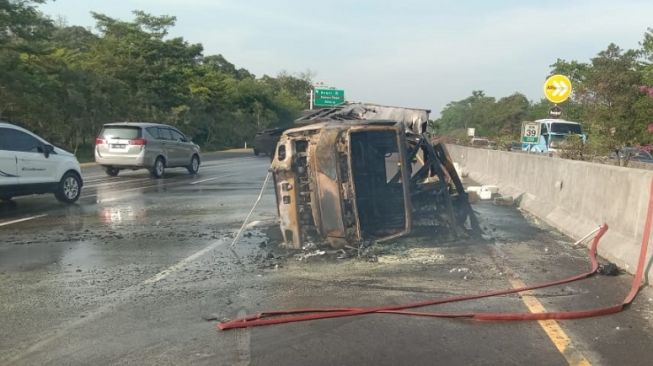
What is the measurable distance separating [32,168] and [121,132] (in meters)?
7.92

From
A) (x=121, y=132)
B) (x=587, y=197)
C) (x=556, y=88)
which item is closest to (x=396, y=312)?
(x=587, y=197)

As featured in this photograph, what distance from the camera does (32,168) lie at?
12219 millimetres

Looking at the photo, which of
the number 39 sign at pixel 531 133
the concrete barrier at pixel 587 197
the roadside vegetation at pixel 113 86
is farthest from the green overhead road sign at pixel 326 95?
the concrete barrier at pixel 587 197

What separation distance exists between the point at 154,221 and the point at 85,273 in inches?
153

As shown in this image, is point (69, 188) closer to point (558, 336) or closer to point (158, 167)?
point (158, 167)

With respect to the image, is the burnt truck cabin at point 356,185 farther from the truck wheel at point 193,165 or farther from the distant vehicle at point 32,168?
the truck wheel at point 193,165

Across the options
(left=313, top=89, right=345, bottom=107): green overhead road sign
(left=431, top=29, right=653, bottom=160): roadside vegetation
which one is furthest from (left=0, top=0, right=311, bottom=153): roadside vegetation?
(left=431, top=29, right=653, bottom=160): roadside vegetation

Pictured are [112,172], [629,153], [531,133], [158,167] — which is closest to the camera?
[629,153]

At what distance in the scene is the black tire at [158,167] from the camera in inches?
796

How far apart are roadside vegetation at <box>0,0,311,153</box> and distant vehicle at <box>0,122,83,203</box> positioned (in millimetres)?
17273

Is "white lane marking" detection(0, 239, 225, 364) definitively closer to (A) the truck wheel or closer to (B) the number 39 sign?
(B) the number 39 sign

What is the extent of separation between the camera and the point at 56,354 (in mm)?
4312

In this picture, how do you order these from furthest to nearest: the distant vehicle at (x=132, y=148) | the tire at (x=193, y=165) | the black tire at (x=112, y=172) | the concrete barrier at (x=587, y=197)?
1. the tire at (x=193, y=165)
2. the black tire at (x=112, y=172)
3. the distant vehicle at (x=132, y=148)
4. the concrete barrier at (x=587, y=197)

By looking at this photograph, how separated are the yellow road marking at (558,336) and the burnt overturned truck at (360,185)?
2419mm
